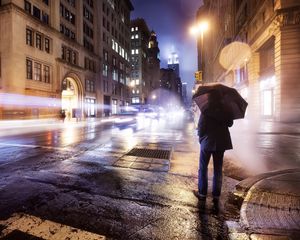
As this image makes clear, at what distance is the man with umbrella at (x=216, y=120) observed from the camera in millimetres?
3906

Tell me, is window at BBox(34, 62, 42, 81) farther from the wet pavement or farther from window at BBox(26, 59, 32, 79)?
the wet pavement

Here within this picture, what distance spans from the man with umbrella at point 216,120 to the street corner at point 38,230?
2132mm

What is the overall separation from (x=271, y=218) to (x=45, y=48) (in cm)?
3673

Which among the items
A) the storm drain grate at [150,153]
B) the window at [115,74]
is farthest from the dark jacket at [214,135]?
the window at [115,74]

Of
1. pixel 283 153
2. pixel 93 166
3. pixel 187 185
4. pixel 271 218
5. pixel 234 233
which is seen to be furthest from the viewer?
pixel 283 153

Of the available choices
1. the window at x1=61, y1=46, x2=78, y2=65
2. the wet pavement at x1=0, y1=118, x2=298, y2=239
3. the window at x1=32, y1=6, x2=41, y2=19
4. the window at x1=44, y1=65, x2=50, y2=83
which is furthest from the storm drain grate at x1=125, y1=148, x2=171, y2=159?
the window at x1=61, y1=46, x2=78, y2=65

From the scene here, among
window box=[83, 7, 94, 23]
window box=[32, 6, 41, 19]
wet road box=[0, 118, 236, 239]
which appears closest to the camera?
wet road box=[0, 118, 236, 239]

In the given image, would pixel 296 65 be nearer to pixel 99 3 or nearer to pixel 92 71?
pixel 92 71

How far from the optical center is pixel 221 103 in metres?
3.89

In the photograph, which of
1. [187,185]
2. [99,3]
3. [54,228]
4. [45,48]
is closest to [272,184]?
[187,185]

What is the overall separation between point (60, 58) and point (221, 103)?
36.7m

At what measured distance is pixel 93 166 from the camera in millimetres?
6500

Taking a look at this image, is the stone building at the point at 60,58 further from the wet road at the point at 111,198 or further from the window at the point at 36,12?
the wet road at the point at 111,198

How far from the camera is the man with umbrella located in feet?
12.8
